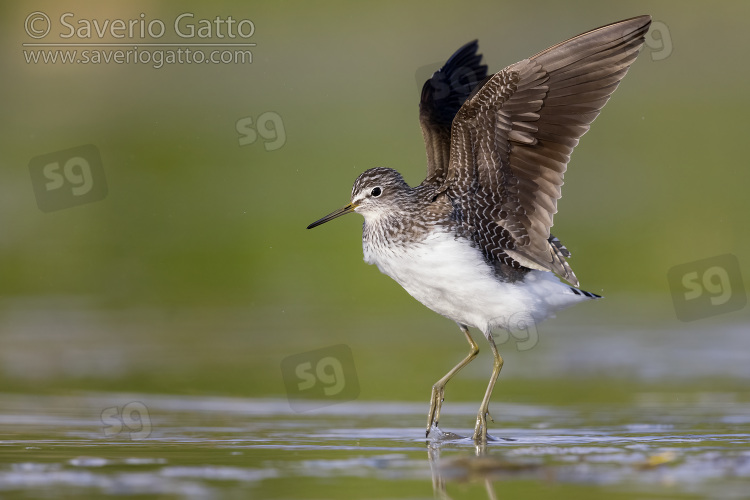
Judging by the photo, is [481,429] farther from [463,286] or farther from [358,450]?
[358,450]

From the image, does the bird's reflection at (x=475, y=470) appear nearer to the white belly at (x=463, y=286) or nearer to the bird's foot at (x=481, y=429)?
the bird's foot at (x=481, y=429)

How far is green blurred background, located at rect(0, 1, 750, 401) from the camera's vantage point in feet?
39.5

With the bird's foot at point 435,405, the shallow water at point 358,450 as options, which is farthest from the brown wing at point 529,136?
the shallow water at point 358,450

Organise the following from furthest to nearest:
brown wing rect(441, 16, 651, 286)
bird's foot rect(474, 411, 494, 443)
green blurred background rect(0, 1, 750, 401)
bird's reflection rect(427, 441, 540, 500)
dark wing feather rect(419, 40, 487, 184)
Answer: green blurred background rect(0, 1, 750, 401) < dark wing feather rect(419, 40, 487, 184) < brown wing rect(441, 16, 651, 286) < bird's foot rect(474, 411, 494, 443) < bird's reflection rect(427, 441, 540, 500)

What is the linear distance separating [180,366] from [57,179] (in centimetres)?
902

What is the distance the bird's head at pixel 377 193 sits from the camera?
9.30 metres

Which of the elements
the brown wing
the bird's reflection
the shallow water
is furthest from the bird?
the bird's reflection

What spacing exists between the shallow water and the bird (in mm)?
661

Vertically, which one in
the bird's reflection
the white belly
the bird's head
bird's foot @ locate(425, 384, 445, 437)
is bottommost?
the bird's reflection

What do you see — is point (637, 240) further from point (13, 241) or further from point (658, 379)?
point (13, 241)

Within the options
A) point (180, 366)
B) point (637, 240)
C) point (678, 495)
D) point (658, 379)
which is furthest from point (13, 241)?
point (678, 495)

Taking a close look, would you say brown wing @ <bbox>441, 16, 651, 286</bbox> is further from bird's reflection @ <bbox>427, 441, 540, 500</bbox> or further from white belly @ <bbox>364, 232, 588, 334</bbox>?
bird's reflection @ <bbox>427, 441, 540, 500</bbox>

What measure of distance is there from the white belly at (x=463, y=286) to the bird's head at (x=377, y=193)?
33 centimetres

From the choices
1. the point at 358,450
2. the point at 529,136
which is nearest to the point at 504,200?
the point at 529,136
